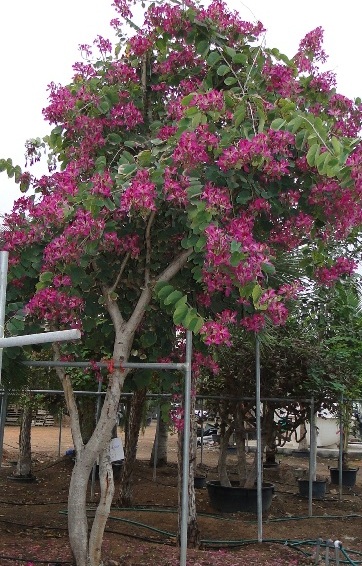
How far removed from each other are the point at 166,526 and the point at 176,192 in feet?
16.8

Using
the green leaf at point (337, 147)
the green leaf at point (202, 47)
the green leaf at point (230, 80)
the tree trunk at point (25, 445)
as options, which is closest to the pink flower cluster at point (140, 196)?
the green leaf at point (230, 80)

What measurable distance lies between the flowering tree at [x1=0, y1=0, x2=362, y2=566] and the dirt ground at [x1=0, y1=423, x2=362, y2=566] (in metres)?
1.08

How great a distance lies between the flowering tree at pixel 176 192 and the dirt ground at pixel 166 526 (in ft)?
3.53

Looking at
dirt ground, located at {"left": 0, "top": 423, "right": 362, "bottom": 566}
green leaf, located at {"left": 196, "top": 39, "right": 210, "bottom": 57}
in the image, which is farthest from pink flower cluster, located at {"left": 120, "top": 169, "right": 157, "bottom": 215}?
dirt ground, located at {"left": 0, "top": 423, "right": 362, "bottom": 566}

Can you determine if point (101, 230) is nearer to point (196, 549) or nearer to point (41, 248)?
point (41, 248)

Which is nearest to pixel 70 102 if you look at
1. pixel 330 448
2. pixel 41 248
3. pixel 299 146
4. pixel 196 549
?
pixel 41 248

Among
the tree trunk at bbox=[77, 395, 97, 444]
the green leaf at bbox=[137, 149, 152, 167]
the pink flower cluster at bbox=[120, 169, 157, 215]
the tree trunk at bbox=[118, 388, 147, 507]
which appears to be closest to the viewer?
the pink flower cluster at bbox=[120, 169, 157, 215]

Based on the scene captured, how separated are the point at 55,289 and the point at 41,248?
52 centimetres

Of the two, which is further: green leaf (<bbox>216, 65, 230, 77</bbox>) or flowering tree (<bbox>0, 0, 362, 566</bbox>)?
green leaf (<bbox>216, 65, 230, 77</bbox>)

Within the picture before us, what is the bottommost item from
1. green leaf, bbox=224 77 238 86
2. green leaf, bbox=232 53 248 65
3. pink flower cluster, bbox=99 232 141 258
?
pink flower cluster, bbox=99 232 141 258

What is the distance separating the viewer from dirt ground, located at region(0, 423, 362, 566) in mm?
6387

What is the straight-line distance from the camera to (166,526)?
857cm

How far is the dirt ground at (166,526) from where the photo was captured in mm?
6387

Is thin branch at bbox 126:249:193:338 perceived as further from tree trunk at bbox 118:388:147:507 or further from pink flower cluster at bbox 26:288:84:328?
tree trunk at bbox 118:388:147:507
